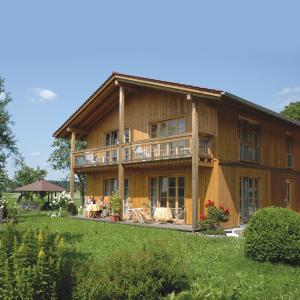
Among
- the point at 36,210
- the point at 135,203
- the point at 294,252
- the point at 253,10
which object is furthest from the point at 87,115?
the point at 294,252

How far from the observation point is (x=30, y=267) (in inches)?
203

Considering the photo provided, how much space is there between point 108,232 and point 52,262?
9.66m

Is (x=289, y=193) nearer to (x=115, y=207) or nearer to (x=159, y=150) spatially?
(x=159, y=150)

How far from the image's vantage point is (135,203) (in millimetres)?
21141

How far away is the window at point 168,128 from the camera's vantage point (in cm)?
1930

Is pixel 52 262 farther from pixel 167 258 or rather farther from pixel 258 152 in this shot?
pixel 258 152

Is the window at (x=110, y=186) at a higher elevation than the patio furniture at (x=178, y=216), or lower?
higher

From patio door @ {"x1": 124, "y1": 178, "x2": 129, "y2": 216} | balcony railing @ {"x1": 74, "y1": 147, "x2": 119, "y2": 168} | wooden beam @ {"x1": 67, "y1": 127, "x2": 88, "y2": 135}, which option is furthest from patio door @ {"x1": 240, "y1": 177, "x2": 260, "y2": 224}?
wooden beam @ {"x1": 67, "y1": 127, "x2": 88, "y2": 135}

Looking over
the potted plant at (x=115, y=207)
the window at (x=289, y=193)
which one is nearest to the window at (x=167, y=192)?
the potted plant at (x=115, y=207)

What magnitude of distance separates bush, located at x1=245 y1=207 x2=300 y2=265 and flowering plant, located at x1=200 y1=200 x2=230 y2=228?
242 inches

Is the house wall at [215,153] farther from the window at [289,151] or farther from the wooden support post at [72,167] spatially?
the wooden support post at [72,167]

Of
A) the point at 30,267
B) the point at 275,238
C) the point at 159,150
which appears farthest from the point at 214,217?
the point at 30,267

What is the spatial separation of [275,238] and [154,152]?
9569mm

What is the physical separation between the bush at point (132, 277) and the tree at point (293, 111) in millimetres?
43068
